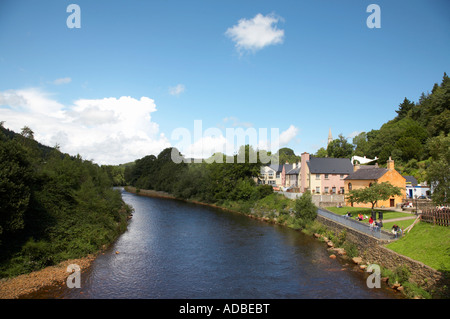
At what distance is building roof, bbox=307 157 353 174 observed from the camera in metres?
50.8

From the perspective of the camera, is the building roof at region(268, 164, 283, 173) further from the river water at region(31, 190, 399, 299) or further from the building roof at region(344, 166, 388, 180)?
the river water at region(31, 190, 399, 299)

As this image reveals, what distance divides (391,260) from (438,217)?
4910 millimetres

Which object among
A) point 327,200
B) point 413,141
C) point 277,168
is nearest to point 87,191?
point 327,200

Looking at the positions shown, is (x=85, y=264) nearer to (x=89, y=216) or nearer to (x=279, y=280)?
(x=89, y=216)

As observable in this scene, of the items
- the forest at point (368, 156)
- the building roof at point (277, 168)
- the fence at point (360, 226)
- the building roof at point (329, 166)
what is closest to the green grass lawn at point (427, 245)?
the fence at point (360, 226)

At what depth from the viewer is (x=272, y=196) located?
51.4 m

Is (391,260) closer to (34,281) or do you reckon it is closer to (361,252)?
(361,252)

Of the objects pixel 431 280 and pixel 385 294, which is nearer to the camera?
pixel 431 280

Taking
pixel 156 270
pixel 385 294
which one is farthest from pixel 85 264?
pixel 385 294

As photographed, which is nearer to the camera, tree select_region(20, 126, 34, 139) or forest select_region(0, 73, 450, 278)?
forest select_region(0, 73, 450, 278)

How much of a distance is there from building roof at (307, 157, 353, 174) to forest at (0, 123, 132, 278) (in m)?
32.5

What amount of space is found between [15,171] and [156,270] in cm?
1211

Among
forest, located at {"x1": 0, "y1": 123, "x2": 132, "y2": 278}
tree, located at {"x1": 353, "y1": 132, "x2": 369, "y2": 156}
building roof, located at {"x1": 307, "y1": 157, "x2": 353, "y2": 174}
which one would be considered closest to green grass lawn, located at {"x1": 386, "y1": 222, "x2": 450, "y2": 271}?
forest, located at {"x1": 0, "y1": 123, "x2": 132, "y2": 278}

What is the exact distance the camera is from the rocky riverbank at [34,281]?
55.7 feet
